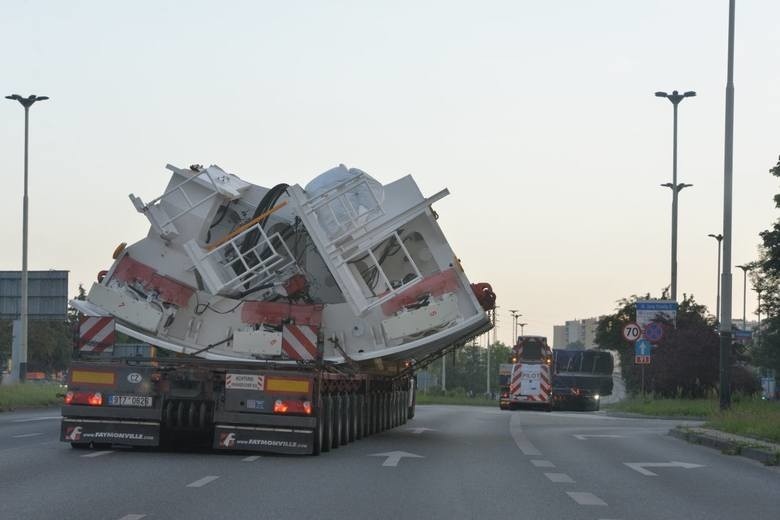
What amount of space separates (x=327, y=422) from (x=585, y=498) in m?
6.84

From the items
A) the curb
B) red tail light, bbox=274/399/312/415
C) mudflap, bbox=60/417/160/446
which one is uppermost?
red tail light, bbox=274/399/312/415

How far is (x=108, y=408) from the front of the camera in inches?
759

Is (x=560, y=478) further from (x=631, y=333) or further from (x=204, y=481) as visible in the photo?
(x=631, y=333)

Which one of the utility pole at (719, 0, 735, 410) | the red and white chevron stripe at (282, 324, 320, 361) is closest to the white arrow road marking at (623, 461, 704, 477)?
the red and white chevron stripe at (282, 324, 320, 361)

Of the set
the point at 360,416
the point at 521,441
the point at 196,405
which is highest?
the point at 196,405

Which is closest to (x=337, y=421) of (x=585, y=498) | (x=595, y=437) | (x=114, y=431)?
(x=114, y=431)

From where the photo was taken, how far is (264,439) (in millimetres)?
19281

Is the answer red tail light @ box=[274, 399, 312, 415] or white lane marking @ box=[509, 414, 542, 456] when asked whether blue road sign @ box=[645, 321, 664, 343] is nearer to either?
white lane marking @ box=[509, 414, 542, 456]

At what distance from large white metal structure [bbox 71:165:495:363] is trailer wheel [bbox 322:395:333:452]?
0.98 metres

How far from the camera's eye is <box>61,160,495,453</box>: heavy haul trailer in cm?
2111

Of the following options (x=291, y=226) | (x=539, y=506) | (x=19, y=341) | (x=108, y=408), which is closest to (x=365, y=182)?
(x=291, y=226)

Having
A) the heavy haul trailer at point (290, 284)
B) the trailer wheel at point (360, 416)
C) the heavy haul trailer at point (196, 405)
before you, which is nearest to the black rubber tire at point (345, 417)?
the heavy haul trailer at point (290, 284)

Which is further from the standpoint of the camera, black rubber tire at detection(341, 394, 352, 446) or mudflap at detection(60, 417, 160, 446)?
black rubber tire at detection(341, 394, 352, 446)

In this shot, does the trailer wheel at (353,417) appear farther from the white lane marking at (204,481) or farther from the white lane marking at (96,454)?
the white lane marking at (204,481)
